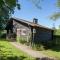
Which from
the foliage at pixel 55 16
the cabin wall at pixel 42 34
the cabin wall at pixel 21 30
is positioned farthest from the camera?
the cabin wall at pixel 21 30

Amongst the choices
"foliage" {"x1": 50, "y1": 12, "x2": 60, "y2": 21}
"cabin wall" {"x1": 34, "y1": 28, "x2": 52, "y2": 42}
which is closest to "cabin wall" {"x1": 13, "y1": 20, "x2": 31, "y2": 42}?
"cabin wall" {"x1": 34, "y1": 28, "x2": 52, "y2": 42}

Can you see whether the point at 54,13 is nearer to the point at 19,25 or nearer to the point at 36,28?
the point at 36,28

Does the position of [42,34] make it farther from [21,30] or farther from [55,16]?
[55,16]

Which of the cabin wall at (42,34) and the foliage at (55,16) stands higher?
the foliage at (55,16)

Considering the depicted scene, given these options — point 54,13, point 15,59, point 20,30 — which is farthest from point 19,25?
point 15,59

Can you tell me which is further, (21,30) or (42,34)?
(21,30)

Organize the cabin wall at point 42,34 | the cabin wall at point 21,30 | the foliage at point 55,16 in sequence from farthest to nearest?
the cabin wall at point 21,30 < the cabin wall at point 42,34 < the foliage at point 55,16

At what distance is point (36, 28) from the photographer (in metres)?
30.3

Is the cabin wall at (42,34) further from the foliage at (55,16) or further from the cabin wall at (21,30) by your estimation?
the foliage at (55,16)

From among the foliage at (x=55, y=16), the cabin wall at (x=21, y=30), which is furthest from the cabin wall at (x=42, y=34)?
the foliage at (x=55, y=16)

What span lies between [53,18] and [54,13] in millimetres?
1021

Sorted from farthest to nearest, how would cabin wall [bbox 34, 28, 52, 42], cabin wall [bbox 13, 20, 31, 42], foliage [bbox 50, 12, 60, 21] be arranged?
cabin wall [bbox 13, 20, 31, 42] → cabin wall [bbox 34, 28, 52, 42] → foliage [bbox 50, 12, 60, 21]

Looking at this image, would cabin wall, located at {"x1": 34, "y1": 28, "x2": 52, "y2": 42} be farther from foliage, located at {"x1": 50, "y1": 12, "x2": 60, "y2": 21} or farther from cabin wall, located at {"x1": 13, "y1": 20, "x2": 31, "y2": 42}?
foliage, located at {"x1": 50, "y1": 12, "x2": 60, "y2": 21}

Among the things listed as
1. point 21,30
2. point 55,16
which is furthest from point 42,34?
point 55,16
